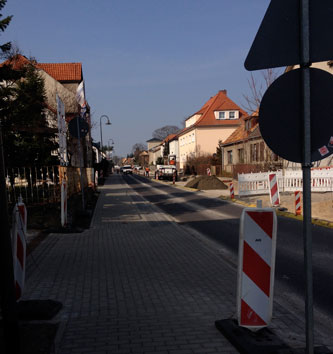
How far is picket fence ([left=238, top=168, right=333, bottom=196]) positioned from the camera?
18.9 meters

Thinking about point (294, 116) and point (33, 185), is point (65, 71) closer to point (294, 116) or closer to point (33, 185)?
point (33, 185)

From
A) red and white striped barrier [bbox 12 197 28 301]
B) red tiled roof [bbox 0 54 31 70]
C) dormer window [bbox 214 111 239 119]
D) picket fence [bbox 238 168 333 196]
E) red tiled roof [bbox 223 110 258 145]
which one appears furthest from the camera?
dormer window [bbox 214 111 239 119]

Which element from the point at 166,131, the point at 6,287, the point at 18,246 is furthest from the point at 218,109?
the point at 166,131

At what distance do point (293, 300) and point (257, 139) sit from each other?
28.9 meters

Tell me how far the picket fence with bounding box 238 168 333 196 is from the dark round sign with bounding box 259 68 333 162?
16704 millimetres

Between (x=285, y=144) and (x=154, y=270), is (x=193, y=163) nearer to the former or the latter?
(x=154, y=270)

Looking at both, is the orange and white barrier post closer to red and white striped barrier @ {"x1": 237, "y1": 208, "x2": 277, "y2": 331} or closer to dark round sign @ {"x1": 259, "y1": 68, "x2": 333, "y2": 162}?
red and white striped barrier @ {"x1": 237, "y1": 208, "x2": 277, "y2": 331}

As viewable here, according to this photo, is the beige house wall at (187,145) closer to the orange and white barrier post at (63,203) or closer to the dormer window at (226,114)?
the dormer window at (226,114)

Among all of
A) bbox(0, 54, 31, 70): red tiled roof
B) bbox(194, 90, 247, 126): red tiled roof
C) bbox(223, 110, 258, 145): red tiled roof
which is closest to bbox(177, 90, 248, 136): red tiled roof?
bbox(194, 90, 247, 126): red tiled roof

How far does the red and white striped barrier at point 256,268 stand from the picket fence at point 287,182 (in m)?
16.1

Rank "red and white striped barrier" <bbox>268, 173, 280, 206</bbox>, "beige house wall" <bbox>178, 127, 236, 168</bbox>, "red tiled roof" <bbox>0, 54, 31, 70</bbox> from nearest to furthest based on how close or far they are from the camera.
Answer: "red tiled roof" <bbox>0, 54, 31, 70</bbox>, "red and white striped barrier" <bbox>268, 173, 280, 206</bbox>, "beige house wall" <bbox>178, 127, 236, 168</bbox>

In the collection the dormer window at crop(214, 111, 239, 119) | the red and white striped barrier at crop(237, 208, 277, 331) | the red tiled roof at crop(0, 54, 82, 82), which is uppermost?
the red tiled roof at crop(0, 54, 82, 82)

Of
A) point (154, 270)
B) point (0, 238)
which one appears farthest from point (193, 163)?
point (0, 238)

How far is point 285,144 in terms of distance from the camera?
9.07 ft
